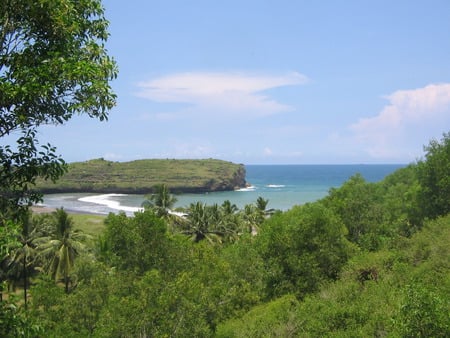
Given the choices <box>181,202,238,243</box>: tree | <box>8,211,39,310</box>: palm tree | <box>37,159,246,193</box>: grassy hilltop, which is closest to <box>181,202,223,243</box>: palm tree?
<box>181,202,238,243</box>: tree

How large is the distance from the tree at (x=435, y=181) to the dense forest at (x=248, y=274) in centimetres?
11

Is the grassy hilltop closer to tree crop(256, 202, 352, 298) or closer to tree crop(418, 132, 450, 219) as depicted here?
tree crop(418, 132, 450, 219)

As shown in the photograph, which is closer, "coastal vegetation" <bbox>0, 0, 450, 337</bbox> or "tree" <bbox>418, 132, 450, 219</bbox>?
"coastal vegetation" <bbox>0, 0, 450, 337</bbox>

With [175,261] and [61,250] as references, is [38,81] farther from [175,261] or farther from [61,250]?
[61,250]

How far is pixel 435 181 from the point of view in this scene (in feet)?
135

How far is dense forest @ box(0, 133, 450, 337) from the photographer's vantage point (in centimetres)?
1479

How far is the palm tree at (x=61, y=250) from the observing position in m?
36.2

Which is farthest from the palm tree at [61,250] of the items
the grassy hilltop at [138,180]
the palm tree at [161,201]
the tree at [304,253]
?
the grassy hilltop at [138,180]

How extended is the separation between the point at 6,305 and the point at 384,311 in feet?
50.9

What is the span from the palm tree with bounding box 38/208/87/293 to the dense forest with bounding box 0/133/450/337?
0.36 ft

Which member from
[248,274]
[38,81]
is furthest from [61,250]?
[38,81]

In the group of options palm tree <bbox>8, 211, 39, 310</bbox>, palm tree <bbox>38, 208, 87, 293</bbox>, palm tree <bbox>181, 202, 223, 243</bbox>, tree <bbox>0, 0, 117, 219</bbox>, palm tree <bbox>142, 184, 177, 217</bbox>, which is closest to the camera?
tree <bbox>0, 0, 117, 219</bbox>

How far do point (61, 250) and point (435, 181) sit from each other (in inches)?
1373

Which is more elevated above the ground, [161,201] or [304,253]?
[161,201]
